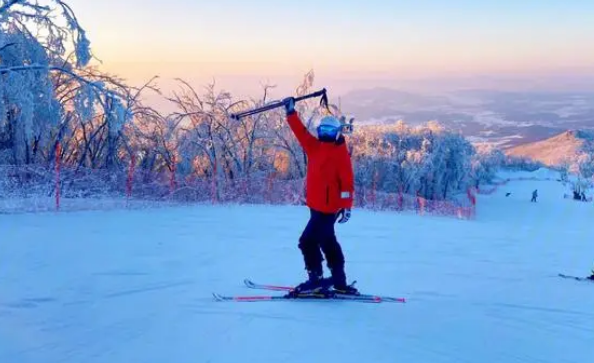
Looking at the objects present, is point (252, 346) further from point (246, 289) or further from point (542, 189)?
point (542, 189)

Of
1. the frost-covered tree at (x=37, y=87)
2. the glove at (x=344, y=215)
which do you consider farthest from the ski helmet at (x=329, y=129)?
the frost-covered tree at (x=37, y=87)

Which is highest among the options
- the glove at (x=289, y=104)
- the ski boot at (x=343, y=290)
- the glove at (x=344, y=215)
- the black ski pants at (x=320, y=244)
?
the glove at (x=289, y=104)

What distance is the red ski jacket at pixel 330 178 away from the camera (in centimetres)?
698

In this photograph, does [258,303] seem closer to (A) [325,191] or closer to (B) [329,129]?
(A) [325,191]

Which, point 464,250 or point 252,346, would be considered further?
point 464,250

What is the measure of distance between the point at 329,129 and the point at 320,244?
139 cm

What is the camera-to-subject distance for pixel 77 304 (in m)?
7.01

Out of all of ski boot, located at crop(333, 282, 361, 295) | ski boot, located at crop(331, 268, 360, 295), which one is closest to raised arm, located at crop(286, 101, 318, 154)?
ski boot, located at crop(331, 268, 360, 295)

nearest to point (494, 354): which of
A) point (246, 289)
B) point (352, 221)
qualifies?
point (246, 289)

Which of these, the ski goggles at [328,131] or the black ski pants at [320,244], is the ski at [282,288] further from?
the ski goggles at [328,131]

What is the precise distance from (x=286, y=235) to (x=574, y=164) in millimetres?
84874

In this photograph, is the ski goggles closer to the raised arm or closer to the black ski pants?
the raised arm

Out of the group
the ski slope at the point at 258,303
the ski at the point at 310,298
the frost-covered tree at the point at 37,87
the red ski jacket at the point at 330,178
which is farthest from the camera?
the frost-covered tree at the point at 37,87

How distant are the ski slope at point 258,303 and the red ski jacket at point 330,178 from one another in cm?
122
